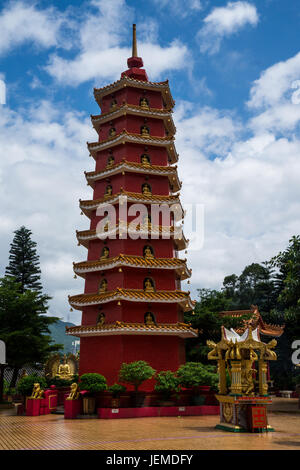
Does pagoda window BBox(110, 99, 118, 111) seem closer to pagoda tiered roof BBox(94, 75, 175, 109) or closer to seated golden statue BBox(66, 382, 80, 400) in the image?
pagoda tiered roof BBox(94, 75, 175, 109)

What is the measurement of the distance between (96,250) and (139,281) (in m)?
3.49

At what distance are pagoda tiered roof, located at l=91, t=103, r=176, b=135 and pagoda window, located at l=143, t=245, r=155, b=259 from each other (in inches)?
342

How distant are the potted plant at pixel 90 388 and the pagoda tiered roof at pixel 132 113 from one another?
1579cm

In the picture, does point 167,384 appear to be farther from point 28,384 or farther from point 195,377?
point 28,384

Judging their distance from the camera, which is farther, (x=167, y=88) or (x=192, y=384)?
(x=167, y=88)

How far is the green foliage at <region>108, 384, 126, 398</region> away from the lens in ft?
60.4

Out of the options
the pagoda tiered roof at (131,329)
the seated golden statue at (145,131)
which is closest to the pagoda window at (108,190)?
the seated golden statue at (145,131)

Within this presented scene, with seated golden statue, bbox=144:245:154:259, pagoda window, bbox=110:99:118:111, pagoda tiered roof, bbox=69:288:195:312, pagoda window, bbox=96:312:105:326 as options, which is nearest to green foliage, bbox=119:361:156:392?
pagoda tiered roof, bbox=69:288:195:312

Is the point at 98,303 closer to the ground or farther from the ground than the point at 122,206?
closer to the ground

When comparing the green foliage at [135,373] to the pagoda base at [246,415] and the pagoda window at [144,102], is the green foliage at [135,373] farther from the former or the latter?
the pagoda window at [144,102]

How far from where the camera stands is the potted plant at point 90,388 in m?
18.2

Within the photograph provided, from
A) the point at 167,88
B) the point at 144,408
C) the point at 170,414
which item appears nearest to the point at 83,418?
the point at 144,408
